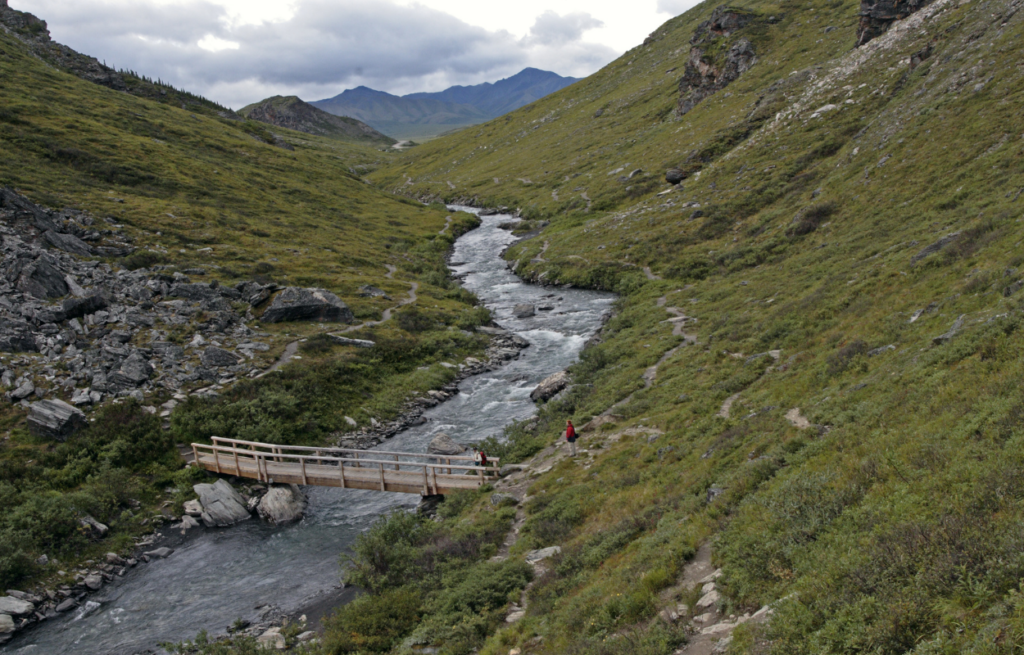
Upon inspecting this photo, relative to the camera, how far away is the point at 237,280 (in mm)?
47812

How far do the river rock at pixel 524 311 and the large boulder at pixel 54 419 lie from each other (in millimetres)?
33283

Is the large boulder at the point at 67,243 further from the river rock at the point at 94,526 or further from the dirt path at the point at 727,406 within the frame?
the dirt path at the point at 727,406

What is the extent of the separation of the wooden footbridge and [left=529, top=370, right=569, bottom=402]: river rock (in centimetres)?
802

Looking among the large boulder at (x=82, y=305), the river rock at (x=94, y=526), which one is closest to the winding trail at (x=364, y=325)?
the large boulder at (x=82, y=305)

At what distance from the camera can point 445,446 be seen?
27.6 metres

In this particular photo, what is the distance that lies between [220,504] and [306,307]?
71.9 ft

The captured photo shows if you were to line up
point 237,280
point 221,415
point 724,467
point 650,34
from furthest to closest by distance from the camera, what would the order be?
point 650,34 < point 237,280 < point 221,415 < point 724,467

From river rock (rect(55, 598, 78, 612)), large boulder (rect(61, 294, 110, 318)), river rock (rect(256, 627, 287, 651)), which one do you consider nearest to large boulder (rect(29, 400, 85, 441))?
large boulder (rect(61, 294, 110, 318))

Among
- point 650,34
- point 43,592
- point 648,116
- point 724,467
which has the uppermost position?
point 650,34

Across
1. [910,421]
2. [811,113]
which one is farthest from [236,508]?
[811,113]

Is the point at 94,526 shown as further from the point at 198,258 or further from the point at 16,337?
the point at 198,258

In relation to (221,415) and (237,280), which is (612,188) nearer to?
(237,280)

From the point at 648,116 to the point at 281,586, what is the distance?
105267 mm

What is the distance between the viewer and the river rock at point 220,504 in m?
24.7
